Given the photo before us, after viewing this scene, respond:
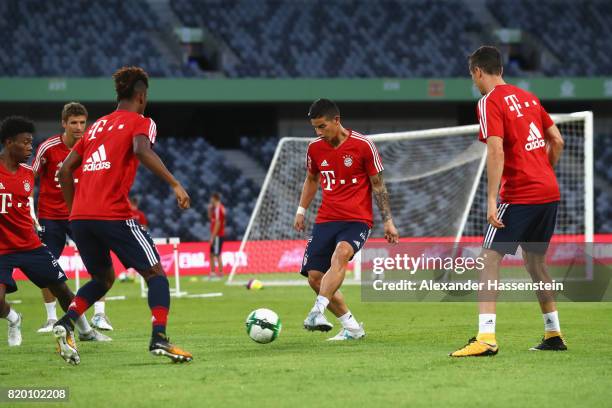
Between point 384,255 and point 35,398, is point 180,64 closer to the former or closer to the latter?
point 384,255

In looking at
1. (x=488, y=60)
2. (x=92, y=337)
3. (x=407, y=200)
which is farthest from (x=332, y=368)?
(x=407, y=200)

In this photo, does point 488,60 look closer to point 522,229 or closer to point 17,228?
point 522,229

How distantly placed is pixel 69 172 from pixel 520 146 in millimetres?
3461

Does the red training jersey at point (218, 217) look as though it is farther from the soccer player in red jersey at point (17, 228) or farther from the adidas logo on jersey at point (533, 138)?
the adidas logo on jersey at point (533, 138)

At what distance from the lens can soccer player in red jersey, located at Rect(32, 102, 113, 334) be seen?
1044 centimetres

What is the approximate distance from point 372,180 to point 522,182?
5.96ft

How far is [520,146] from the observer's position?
26.7 feet

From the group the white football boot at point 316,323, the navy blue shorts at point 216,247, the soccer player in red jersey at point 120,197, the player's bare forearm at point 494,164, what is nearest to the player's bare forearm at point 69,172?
the soccer player in red jersey at point 120,197

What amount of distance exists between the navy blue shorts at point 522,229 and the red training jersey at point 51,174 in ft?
14.6

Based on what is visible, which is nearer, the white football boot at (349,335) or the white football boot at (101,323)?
the white football boot at (349,335)

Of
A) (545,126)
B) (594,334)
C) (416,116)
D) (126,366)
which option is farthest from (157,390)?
(416,116)

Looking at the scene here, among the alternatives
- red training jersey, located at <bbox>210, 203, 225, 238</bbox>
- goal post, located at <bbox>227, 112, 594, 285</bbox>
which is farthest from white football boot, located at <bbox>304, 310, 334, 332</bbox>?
red training jersey, located at <bbox>210, 203, 225, 238</bbox>

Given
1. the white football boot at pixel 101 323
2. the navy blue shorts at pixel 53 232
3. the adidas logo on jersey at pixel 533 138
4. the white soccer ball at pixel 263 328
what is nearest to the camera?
the adidas logo on jersey at pixel 533 138

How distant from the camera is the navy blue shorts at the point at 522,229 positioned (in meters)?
8.03
